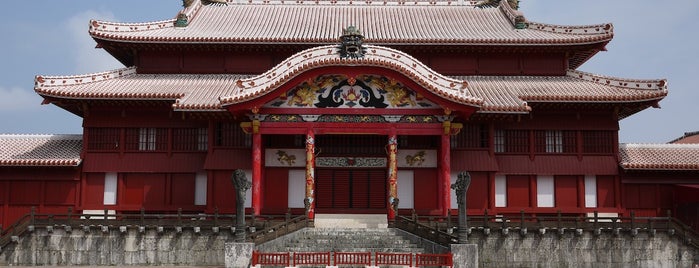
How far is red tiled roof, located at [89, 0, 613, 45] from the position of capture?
103ft

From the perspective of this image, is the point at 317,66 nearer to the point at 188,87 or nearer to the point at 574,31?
the point at 188,87

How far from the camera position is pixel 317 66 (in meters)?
25.6

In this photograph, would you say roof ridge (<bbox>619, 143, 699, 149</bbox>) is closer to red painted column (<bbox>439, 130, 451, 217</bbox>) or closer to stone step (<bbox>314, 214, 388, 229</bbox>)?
red painted column (<bbox>439, 130, 451, 217</bbox>)

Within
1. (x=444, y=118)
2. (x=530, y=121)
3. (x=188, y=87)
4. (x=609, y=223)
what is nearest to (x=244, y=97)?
(x=188, y=87)

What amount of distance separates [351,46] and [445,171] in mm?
6516

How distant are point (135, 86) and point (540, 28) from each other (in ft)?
68.2

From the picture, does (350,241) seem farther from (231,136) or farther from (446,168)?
(231,136)

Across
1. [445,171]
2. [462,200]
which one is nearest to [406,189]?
[445,171]

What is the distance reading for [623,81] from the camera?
29.7m

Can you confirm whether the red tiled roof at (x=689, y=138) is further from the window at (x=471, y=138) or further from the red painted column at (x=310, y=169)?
the red painted column at (x=310, y=169)

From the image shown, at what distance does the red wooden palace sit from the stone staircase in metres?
1.75

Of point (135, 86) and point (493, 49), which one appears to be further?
point (493, 49)

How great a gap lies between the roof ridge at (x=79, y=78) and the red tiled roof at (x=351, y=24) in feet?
5.65

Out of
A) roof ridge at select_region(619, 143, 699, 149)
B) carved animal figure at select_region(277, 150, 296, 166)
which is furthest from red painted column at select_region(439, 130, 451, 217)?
roof ridge at select_region(619, 143, 699, 149)
